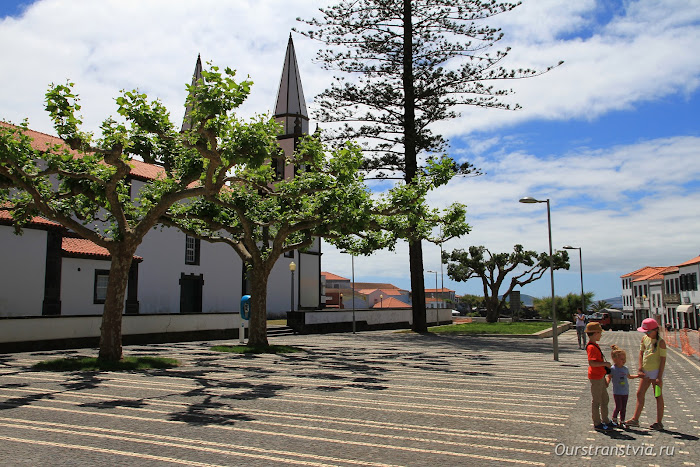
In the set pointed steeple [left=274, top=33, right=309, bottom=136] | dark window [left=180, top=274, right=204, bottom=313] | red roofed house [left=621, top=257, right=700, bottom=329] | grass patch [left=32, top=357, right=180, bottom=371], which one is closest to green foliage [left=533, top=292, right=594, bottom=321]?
red roofed house [left=621, top=257, right=700, bottom=329]

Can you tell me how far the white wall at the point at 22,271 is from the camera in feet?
83.3

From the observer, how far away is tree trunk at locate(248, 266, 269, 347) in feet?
65.3

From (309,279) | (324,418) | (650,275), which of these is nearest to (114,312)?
(324,418)

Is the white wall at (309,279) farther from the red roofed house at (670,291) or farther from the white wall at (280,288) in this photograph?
the red roofed house at (670,291)

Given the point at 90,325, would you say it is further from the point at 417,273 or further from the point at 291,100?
the point at 291,100

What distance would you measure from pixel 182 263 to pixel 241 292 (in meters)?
5.84

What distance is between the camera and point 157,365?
14859mm

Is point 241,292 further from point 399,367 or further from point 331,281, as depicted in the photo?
point 331,281

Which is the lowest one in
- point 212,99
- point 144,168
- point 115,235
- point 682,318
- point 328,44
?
point 682,318

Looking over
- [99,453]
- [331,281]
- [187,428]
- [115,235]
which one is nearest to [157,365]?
[115,235]

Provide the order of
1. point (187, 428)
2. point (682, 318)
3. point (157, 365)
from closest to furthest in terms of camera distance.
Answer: point (187, 428)
point (157, 365)
point (682, 318)

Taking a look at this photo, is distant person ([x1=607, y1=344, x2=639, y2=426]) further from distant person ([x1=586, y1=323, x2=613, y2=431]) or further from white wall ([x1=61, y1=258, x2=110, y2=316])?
white wall ([x1=61, y1=258, x2=110, y2=316])

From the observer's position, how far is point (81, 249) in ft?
94.8

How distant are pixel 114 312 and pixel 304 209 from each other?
6935mm
